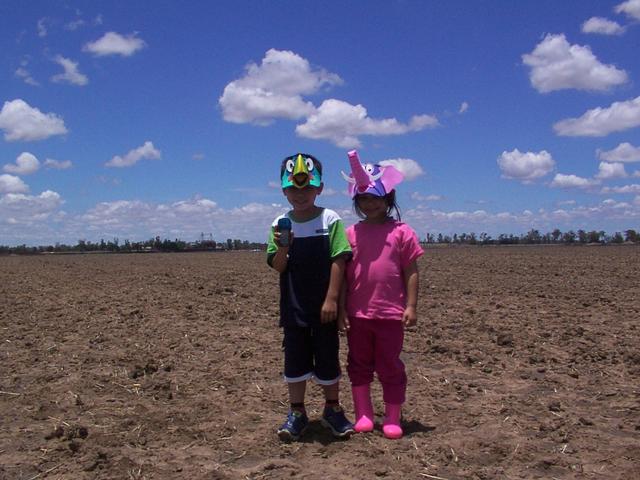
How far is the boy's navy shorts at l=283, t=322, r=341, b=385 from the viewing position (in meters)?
4.05

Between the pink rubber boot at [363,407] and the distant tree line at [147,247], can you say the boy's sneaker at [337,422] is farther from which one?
the distant tree line at [147,247]

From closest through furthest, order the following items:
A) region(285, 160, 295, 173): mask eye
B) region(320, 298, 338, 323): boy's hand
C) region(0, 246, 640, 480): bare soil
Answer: region(0, 246, 640, 480): bare soil
region(320, 298, 338, 323): boy's hand
region(285, 160, 295, 173): mask eye

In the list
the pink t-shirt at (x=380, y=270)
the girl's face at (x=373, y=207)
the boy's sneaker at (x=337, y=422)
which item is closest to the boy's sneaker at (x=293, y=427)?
the boy's sneaker at (x=337, y=422)

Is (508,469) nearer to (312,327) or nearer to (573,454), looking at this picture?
(573,454)

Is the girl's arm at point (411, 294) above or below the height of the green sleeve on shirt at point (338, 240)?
below

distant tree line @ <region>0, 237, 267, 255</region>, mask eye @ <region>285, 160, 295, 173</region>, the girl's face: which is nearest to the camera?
mask eye @ <region>285, 160, 295, 173</region>

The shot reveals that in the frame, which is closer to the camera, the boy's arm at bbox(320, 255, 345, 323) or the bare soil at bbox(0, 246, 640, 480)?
the bare soil at bbox(0, 246, 640, 480)

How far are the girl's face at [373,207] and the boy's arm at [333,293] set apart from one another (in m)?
0.42

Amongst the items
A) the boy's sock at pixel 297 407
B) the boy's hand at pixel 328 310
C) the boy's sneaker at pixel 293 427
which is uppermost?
the boy's hand at pixel 328 310

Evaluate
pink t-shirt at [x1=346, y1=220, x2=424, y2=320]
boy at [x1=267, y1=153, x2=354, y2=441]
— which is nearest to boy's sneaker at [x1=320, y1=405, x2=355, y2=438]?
boy at [x1=267, y1=153, x2=354, y2=441]

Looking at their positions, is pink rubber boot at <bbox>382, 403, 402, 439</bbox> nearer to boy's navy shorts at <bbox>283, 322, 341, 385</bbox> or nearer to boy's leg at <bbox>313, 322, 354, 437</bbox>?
boy's leg at <bbox>313, 322, 354, 437</bbox>

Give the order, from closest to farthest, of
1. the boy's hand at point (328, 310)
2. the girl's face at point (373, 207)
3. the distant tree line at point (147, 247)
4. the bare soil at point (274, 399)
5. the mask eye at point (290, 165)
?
1. the bare soil at point (274, 399)
2. the boy's hand at point (328, 310)
3. the mask eye at point (290, 165)
4. the girl's face at point (373, 207)
5. the distant tree line at point (147, 247)

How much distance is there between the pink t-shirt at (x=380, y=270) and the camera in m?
3.98

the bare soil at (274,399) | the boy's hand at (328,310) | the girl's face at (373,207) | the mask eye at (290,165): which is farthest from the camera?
the girl's face at (373,207)
